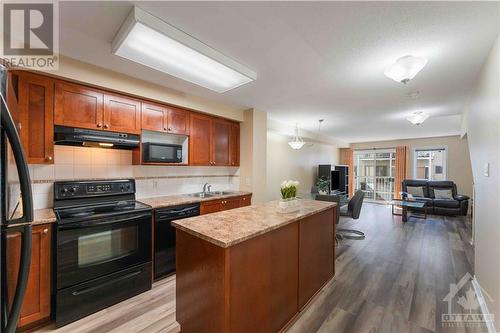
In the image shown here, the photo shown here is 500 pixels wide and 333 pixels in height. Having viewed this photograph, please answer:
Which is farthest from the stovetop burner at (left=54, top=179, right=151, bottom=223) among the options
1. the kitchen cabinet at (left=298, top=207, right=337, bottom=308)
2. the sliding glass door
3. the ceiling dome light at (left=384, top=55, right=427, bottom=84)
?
the sliding glass door

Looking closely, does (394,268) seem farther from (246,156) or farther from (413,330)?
(246,156)

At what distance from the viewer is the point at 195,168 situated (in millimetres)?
3732

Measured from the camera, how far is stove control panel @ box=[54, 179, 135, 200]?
224cm

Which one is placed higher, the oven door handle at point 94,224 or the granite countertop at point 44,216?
the granite countertop at point 44,216

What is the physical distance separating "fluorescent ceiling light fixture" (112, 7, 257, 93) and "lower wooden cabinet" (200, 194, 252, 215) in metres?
1.69

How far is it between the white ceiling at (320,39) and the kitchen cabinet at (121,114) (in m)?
0.36

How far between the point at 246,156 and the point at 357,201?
2.37 meters

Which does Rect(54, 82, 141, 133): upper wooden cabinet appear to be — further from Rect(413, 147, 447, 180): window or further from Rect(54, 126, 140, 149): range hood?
Rect(413, 147, 447, 180): window

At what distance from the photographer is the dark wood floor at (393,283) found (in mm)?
1923

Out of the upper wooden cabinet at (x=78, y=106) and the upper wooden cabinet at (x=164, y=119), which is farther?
the upper wooden cabinet at (x=164, y=119)

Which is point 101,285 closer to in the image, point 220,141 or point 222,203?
point 222,203

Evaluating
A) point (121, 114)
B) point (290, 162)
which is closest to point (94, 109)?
point (121, 114)

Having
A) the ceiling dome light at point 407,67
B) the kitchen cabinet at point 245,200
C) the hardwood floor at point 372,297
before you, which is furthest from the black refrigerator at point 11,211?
the kitchen cabinet at point 245,200

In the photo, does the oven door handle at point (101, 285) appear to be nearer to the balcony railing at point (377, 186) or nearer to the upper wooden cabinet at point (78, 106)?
the upper wooden cabinet at point (78, 106)
